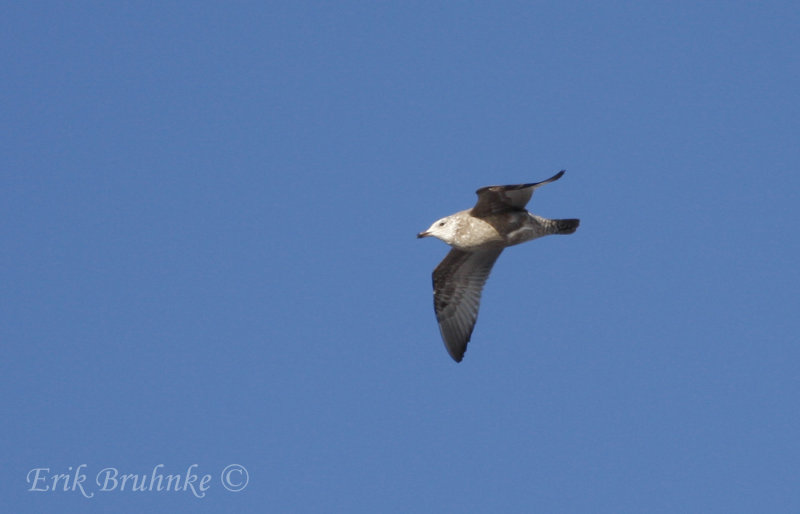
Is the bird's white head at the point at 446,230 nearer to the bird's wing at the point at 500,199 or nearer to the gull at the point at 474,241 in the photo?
the gull at the point at 474,241

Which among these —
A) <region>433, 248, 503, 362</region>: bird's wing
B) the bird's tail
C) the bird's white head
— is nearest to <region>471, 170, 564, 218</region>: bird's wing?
the bird's white head

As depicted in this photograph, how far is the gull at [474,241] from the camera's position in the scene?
12438 millimetres

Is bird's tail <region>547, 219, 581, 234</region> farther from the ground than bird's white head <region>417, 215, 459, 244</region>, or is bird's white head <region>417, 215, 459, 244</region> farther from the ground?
bird's tail <region>547, 219, 581, 234</region>

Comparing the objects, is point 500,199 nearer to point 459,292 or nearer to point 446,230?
point 446,230

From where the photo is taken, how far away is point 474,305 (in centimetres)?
1410

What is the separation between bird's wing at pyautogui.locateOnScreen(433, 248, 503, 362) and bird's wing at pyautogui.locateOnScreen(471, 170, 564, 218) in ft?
4.08

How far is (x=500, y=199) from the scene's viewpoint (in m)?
12.3

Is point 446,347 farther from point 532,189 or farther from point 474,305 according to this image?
point 532,189

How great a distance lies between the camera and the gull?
40.8 ft

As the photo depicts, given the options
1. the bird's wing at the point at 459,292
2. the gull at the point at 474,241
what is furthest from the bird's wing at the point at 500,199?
the bird's wing at the point at 459,292

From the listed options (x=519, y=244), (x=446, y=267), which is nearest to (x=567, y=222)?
(x=519, y=244)

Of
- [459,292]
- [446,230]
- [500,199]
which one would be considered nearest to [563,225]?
[500,199]

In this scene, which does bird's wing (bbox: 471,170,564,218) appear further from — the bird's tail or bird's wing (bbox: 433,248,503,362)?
bird's wing (bbox: 433,248,503,362)

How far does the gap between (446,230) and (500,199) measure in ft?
2.70
